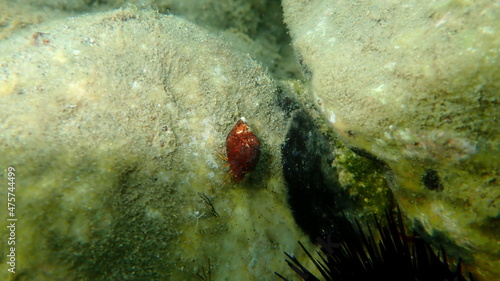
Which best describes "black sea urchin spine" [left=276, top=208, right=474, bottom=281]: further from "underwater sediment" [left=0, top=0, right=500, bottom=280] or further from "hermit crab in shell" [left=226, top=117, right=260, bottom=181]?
"hermit crab in shell" [left=226, top=117, right=260, bottom=181]

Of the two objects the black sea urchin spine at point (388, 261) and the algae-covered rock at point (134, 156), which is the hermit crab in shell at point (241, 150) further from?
the black sea urchin spine at point (388, 261)

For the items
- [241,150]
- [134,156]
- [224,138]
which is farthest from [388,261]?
[134,156]

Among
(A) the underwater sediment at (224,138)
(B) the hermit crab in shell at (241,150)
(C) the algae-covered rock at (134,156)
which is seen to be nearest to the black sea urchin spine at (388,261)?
(A) the underwater sediment at (224,138)

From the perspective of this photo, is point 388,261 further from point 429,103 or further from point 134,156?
point 134,156

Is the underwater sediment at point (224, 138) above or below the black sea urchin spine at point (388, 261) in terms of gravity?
above

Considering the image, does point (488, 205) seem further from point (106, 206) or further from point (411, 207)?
point (106, 206)
